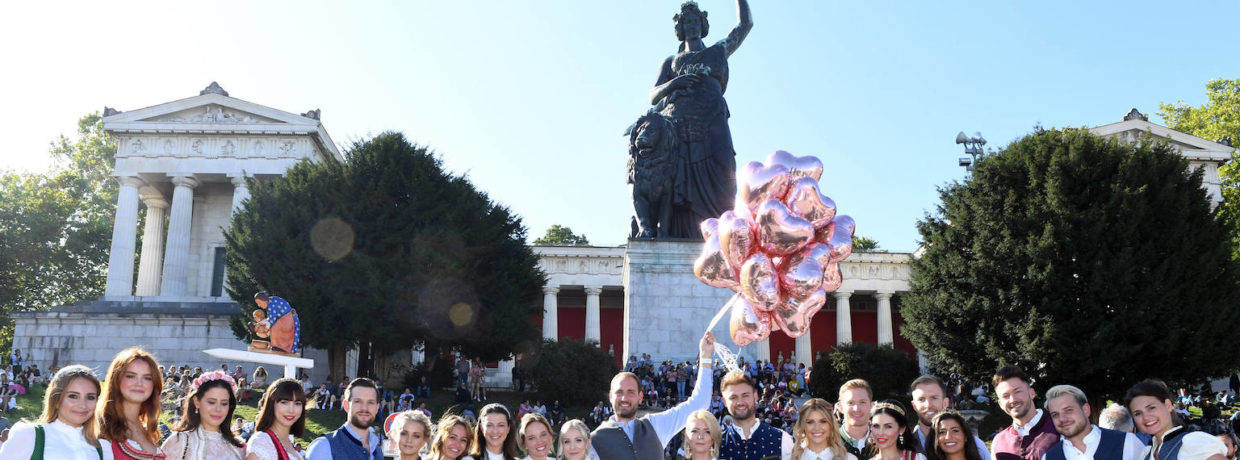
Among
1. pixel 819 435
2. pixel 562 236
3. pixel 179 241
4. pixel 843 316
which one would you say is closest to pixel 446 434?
pixel 819 435

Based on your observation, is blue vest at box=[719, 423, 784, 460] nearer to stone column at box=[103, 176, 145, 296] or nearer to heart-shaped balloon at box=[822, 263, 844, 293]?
heart-shaped balloon at box=[822, 263, 844, 293]

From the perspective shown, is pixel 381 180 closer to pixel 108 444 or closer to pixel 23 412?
pixel 23 412

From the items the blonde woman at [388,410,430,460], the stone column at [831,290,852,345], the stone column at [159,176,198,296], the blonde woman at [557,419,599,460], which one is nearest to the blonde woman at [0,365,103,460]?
the blonde woman at [388,410,430,460]

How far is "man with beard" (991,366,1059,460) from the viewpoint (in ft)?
21.0

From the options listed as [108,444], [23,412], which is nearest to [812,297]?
[108,444]

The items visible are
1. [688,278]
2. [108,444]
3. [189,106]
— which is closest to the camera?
[108,444]

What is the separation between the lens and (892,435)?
5.97 meters

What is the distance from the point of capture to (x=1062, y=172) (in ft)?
84.2

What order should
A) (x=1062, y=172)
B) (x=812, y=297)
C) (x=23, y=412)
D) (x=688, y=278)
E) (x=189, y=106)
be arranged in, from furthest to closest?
(x=189, y=106), (x=1062, y=172), (x=23, y=412), (x=688, y=278), (x=812, y=297)

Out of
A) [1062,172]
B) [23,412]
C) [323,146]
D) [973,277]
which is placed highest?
[323,146]

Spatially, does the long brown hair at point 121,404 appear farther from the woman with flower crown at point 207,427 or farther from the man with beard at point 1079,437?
the man with beard at point 1079,437

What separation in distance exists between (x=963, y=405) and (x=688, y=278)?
36.5 feet

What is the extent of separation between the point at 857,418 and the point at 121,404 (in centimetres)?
472

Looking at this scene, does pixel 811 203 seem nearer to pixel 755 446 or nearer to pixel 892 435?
pixel 755 446
